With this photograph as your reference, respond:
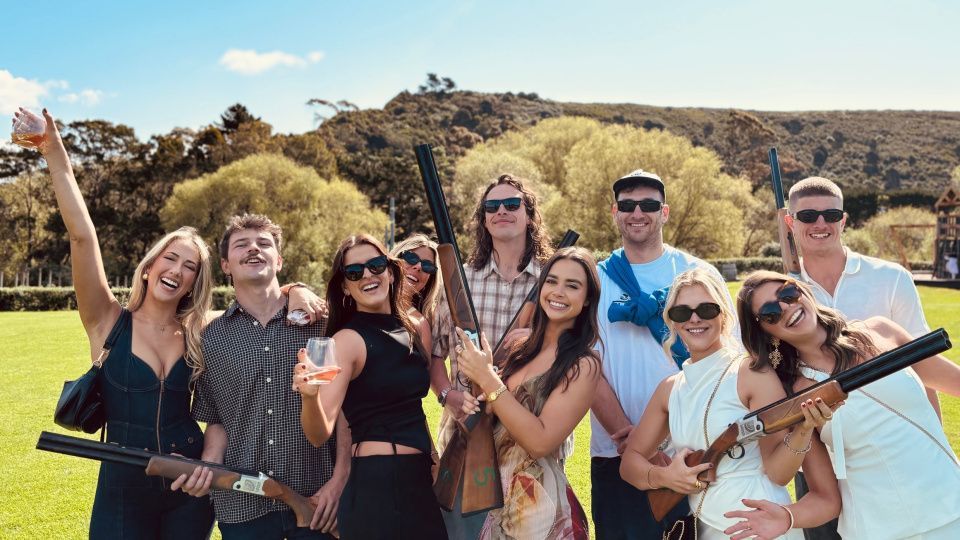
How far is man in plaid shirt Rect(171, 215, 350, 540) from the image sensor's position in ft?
12.8

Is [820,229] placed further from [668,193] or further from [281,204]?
[281,204]

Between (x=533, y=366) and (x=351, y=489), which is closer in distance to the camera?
(x=351, y=489)

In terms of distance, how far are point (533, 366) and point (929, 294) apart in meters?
38.1

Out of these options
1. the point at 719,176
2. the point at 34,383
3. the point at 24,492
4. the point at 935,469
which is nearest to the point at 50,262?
the point at 34,383

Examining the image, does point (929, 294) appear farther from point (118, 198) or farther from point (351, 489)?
point (118, 198)

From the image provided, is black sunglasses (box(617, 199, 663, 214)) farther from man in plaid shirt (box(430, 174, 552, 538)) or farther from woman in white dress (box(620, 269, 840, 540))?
woman in white dress (box(620, 269, 840, 540))

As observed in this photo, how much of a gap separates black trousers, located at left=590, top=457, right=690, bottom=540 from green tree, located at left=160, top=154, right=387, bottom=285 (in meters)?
44.0

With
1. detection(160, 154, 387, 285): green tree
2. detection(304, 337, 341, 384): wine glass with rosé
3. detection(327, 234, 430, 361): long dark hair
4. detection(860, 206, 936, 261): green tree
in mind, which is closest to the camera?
detection(304, 337, 341, 384): wine glass with rosé

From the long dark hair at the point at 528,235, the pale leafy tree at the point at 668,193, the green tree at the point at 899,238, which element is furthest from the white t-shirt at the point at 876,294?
the green tree at the point at 899,238

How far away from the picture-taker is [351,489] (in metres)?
3.56

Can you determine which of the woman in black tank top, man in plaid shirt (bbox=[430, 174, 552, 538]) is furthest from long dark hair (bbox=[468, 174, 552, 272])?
the woman in black tank top

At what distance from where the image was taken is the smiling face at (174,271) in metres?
4.07

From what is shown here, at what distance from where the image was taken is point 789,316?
11.1ft

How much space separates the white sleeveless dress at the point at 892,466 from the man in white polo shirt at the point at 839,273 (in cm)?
114
